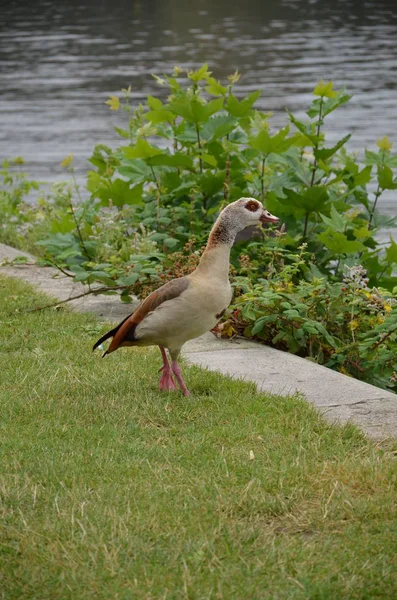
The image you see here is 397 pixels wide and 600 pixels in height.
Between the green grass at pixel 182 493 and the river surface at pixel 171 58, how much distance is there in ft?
21.0

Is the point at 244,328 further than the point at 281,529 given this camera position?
Yes

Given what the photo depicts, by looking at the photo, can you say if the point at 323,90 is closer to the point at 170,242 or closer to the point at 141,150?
the point at 141,150

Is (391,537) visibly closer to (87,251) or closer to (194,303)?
(194,303)

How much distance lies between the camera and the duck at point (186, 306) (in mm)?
4891

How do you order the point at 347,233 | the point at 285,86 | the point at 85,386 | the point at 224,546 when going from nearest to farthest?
the point at 224,546 → the point at 85,386 → the point at 347,233 → the point at 285,86

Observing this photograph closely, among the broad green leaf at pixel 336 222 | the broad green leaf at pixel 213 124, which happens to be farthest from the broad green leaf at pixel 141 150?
Result: the broad green leaf at pixel 336 222

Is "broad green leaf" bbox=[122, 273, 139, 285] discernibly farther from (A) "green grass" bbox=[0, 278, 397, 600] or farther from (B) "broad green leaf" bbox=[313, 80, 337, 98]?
(B) "broad green leaf" bbox=[313, 80, 337, 98]

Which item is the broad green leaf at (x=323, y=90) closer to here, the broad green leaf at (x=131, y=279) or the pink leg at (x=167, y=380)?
the broad green leaf at (x=131, y=279)

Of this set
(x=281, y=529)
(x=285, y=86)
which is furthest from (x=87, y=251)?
(x=285, y=86)

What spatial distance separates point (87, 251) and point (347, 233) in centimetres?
186

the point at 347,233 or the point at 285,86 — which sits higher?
the point at 347,233

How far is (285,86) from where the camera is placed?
17922mm

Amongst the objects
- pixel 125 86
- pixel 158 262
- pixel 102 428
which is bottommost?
pixel 125 86

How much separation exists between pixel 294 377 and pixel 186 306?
877 millimetres
